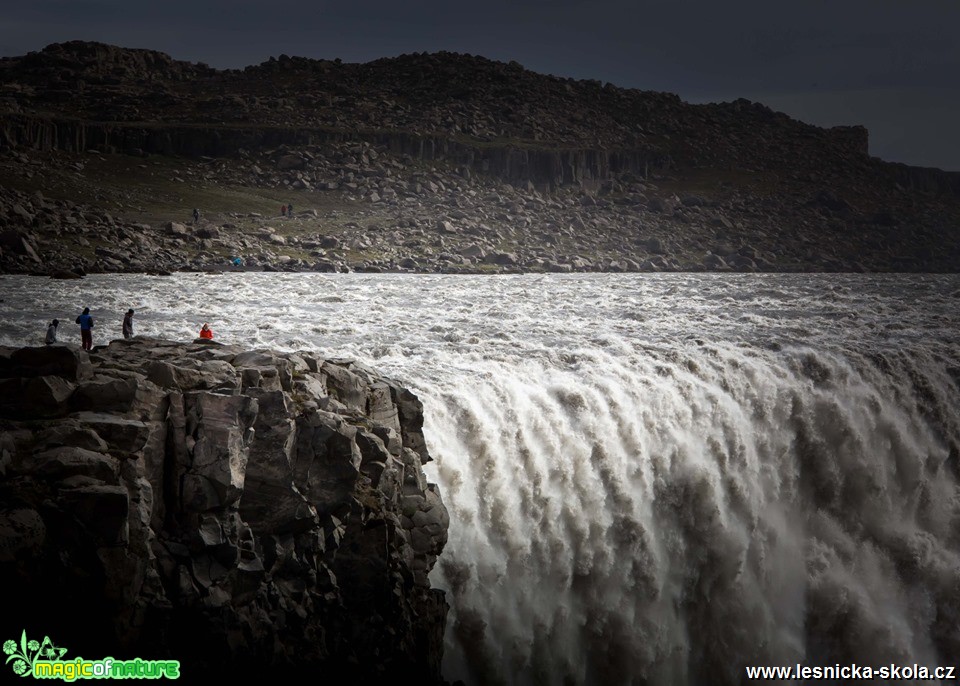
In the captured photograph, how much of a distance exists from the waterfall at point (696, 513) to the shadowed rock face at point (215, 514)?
3.08 meters

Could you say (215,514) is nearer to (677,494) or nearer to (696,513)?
(677,494)

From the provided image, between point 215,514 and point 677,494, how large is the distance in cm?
1518

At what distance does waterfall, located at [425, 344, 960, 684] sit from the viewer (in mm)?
26641

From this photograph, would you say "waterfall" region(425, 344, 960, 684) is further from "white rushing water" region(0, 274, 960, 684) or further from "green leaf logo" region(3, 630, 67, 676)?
"green leaf logo" region(3, 630, 67, 676)

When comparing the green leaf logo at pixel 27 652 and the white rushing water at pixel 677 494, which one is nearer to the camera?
the green leaf logo at pixel 27 652

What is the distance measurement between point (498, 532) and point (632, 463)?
552 cm
